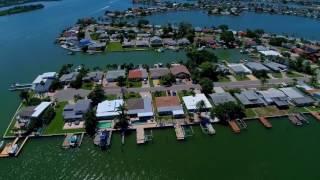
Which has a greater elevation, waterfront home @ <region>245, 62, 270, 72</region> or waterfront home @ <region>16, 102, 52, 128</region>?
waterfront home @ <region>245, 62, 270, 72</region>

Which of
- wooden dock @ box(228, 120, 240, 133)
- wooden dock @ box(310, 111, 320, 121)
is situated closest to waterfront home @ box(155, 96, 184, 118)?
wooden dock @ box(228, 120, 240, 133)

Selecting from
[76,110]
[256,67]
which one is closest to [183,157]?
[76,110]

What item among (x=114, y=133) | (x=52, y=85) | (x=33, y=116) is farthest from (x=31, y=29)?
(x=114, y=133)

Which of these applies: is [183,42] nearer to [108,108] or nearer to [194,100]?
[194,100]

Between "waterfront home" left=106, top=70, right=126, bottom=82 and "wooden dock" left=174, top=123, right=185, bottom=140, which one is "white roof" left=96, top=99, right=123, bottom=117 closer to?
"wooden dock" left=174, top=123, right=185, bottom=140

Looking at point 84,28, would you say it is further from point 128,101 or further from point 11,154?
point 11,154

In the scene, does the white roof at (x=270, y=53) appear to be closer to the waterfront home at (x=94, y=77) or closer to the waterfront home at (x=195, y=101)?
the waterfront home at (x=195, y=101)

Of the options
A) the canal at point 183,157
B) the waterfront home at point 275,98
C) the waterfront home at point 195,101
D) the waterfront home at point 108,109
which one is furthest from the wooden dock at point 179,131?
the waterfront home at point 275,98
